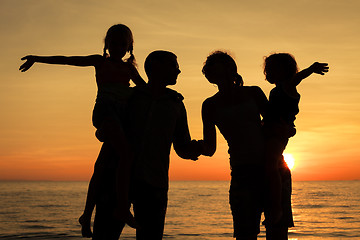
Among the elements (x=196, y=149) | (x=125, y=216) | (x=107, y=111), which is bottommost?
(x=125, y=216)

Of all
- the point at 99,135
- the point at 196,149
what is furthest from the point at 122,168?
the point at 196,149

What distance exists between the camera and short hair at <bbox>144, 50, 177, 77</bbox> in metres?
3.23

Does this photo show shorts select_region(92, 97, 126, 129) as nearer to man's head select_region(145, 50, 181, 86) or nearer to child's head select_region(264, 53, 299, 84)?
man's head select_region(145, 50, 181, 86)

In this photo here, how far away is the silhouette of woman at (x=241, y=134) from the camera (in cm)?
362

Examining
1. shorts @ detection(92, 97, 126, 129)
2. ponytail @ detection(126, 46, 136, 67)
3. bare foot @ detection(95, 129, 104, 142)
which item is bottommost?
bare foot @ detection(95, 129, 104, 142)

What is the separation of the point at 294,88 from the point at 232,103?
1.87 ft

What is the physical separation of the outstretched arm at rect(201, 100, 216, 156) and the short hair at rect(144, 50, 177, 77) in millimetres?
782

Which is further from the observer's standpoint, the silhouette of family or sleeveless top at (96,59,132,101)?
sleeveless top at (96,59,132,101)

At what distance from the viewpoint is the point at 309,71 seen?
144 inches

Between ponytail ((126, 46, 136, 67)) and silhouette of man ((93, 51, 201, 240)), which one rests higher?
ponytail ((126, 46, 136, 67))

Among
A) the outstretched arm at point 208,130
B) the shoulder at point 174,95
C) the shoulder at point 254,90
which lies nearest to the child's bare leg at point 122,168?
the shoulder at point 174,95

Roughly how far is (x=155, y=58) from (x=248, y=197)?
147cm

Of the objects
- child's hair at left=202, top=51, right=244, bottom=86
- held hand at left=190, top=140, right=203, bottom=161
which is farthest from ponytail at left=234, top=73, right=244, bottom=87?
held hand at left=190, top=140, right=203, bottom=161

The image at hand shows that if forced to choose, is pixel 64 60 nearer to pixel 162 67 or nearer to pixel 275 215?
pixel 162 67
